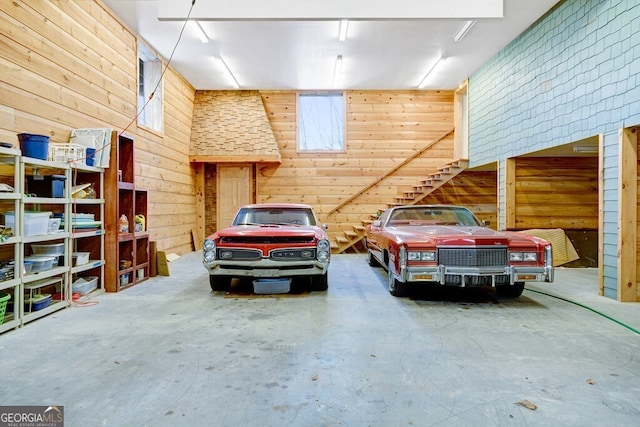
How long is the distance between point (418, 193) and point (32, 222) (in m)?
8.47

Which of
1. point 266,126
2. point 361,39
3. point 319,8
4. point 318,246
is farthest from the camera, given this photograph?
point 266,126

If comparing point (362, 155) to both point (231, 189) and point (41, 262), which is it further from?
point (41, 262)

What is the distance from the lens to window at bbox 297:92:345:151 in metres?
11.0

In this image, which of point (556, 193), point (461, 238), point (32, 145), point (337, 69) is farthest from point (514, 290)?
point (337, 69)

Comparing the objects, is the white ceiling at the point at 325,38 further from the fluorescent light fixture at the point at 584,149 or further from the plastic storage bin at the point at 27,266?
the plastic storage bin at the point at 27,266

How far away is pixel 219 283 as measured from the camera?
203 inches

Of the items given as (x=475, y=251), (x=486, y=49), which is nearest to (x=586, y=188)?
(x=486, y=49)

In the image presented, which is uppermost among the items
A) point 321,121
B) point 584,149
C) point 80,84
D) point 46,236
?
point 321,121

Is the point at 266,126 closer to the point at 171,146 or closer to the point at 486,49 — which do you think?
the point at 171,146

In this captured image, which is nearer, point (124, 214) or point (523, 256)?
point (523, 256)

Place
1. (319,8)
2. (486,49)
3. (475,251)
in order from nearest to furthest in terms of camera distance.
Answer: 1. (475,251)
2. (319,8)
3. (486,49)

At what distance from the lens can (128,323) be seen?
381 cm

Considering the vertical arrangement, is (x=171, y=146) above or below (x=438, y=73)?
below

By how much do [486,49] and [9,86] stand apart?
8.71 m
